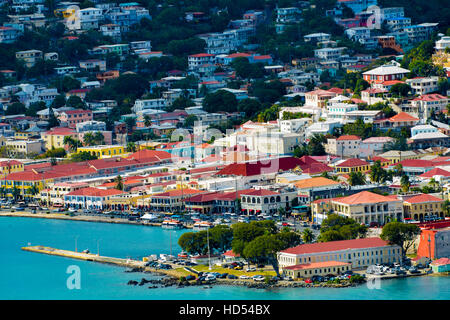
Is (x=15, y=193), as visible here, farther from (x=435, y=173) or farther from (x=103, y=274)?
(x=435, y=173)

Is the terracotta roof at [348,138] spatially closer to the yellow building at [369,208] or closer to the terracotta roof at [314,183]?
the terracotta roof at [314,183]

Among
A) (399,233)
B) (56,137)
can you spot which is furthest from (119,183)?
(399,233)

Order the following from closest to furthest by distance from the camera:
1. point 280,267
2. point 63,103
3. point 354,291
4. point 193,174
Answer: point 354,291 → point 280,267 → point 193,174 → point 63,103

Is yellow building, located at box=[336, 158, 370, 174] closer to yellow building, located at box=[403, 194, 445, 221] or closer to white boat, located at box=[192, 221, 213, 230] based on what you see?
yellow building, located at box=[403, 194, 445, 221]

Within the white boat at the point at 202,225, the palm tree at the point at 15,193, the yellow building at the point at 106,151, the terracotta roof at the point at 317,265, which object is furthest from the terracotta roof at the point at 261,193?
the yellow building at the point at 106,151

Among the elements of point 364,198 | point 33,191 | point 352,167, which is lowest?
point 33,191

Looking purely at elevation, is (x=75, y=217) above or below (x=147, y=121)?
below

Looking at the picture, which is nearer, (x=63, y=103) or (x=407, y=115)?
(x=407, y=115)

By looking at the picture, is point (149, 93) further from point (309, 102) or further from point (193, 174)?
point (193, 174)
